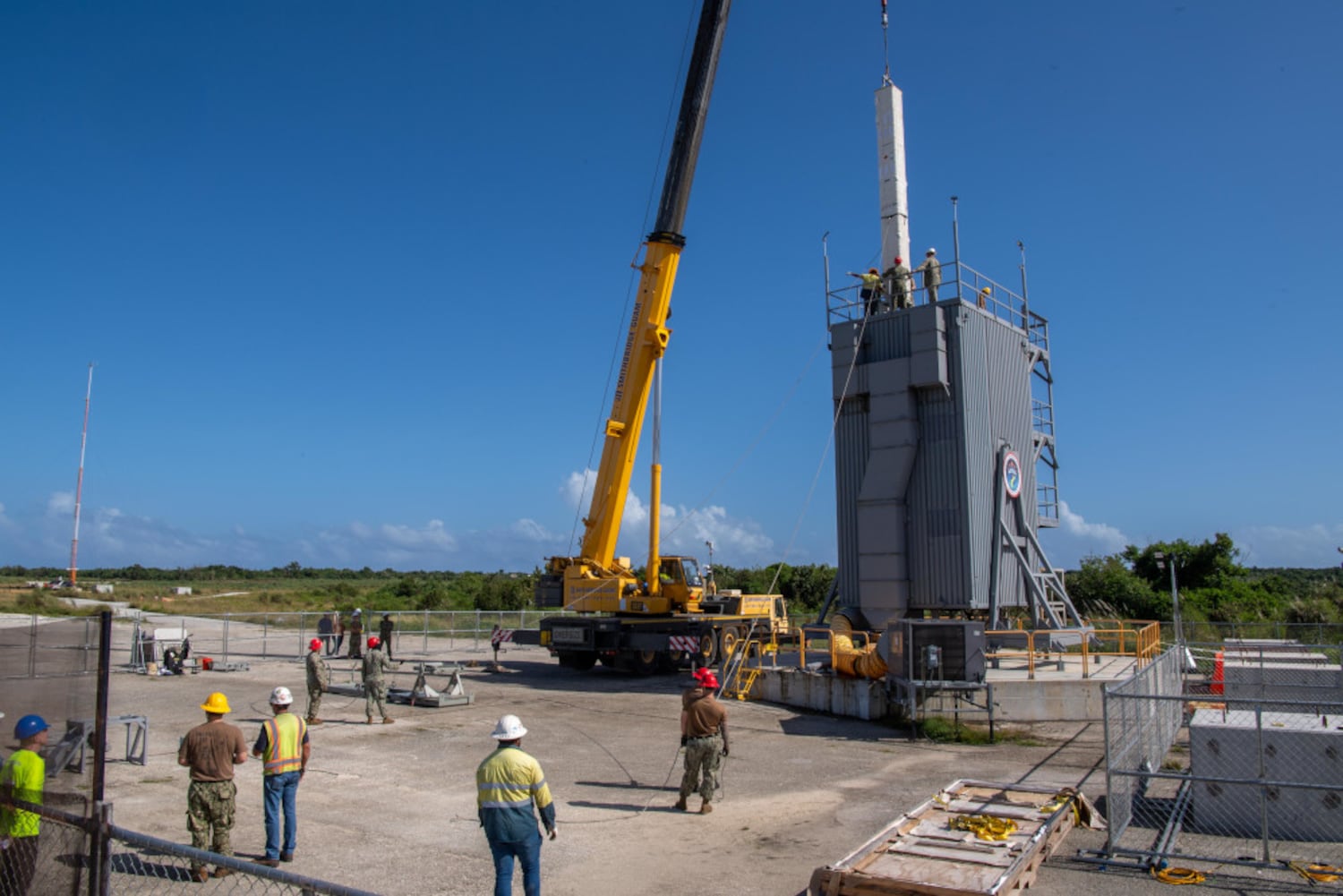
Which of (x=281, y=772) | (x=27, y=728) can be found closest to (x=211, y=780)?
(x=281, y=772)

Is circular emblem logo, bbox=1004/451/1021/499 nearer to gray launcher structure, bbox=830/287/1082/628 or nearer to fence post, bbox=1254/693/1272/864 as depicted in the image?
gray launcher structure, bbox=830/287/1082/628

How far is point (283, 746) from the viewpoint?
790 centimetres

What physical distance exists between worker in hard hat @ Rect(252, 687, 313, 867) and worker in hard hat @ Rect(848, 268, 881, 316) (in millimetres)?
16078

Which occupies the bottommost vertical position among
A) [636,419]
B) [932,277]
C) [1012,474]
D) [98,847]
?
[98,847]

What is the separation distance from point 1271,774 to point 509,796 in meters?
7.55

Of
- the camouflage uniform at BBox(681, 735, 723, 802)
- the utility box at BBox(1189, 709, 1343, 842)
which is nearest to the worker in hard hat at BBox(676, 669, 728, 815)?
the camouflage uniform at BBox(681, 735, 723, 802)

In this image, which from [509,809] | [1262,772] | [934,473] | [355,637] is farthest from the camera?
[355,637]

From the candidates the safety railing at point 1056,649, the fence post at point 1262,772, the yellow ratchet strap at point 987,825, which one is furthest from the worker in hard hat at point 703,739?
the safety railing at point 1056,649

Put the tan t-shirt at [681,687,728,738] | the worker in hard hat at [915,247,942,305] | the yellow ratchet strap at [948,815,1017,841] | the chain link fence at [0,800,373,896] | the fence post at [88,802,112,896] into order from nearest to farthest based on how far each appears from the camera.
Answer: the chain link fence at [0,800,373,896] < the fence post at [88,802,112,896] < the yellow ratchet strap at [948,815,1017,841] < the tan t-shirt at [681,687,728,738] < the worker in hard hat at [915,247,942,305]

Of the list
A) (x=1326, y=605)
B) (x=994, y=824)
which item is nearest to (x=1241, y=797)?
(x=994, y=824)

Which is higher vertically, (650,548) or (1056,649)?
(650,548)

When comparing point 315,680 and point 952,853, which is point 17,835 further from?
point 315,680

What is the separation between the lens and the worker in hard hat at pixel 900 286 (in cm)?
2134

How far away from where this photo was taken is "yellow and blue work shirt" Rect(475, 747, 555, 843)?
6.14m
